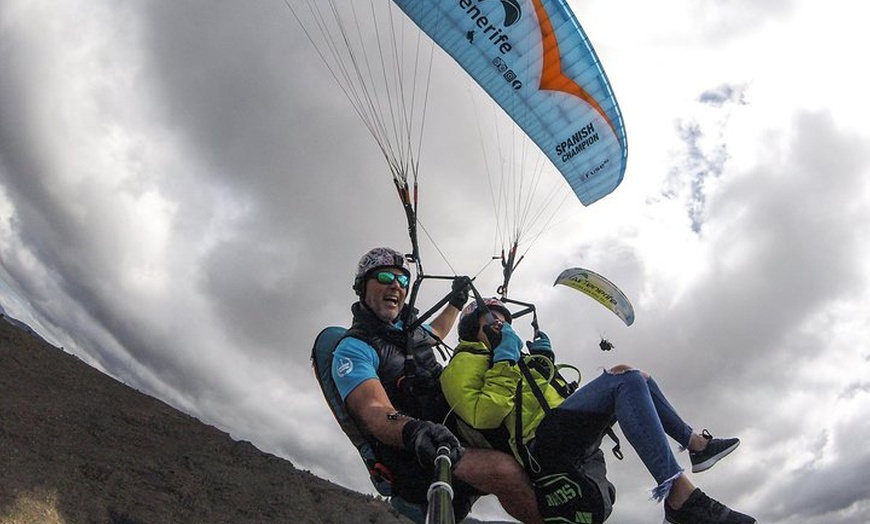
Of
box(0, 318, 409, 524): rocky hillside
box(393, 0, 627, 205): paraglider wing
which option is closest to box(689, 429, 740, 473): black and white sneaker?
box(393, 0, 627, 205): paraglider wing

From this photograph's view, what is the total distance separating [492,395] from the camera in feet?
10.6

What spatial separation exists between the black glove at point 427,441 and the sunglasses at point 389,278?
1.88m

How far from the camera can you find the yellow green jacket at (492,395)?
3.21 metres

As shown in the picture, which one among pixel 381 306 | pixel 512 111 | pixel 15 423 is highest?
pixel 512 111

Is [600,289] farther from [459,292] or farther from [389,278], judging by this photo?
[389,278]

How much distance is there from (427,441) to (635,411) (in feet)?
4.44

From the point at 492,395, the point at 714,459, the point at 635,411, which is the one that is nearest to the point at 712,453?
the point at 714,459

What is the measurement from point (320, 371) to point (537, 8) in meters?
5.97

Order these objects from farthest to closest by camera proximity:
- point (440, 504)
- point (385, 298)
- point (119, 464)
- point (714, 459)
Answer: point (119, 464), point (385, 298), point (714, 459), point (440, 504)

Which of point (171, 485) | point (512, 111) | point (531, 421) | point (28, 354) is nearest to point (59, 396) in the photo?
point (28, 354)

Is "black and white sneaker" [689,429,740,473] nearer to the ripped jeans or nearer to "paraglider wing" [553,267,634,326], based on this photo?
the ripped jeans

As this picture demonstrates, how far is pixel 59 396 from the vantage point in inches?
1435

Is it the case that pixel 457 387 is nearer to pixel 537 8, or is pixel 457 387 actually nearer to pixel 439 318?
pixel 439 318

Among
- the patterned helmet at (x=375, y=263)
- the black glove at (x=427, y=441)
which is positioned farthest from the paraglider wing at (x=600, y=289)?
the black glove at (x=427, y=441)
